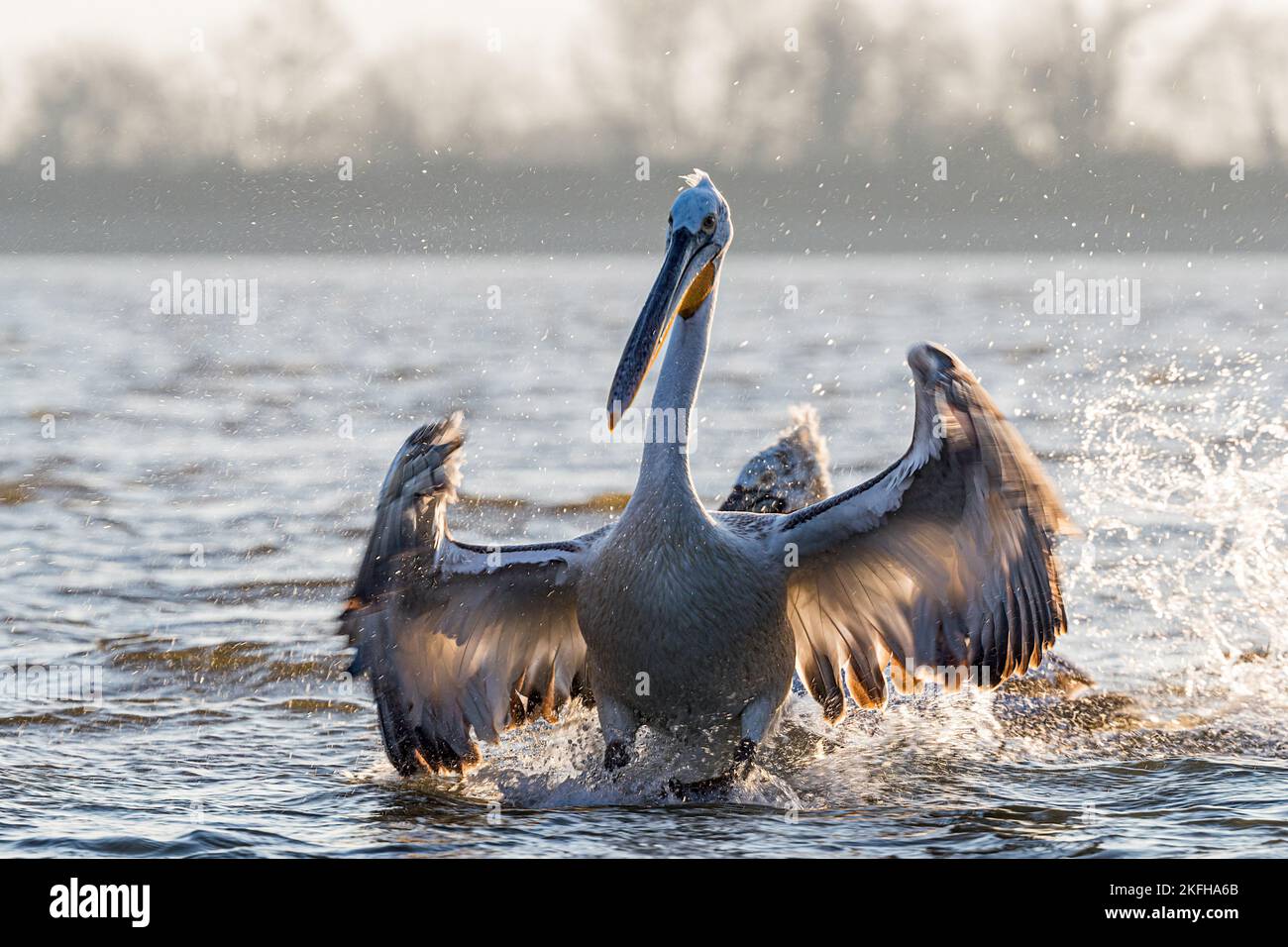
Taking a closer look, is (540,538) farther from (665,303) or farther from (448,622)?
(665,303)

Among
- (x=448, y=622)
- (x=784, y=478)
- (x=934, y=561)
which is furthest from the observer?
(x=784, y=478)

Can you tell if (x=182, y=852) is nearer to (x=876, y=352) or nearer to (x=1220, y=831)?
(x=1220, y=831)

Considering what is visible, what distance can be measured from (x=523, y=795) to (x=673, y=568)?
115 centimetres

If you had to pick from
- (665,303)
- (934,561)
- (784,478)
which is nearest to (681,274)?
(665,303)

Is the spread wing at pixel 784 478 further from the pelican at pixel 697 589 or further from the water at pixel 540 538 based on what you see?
the pelican at pixel 697 589

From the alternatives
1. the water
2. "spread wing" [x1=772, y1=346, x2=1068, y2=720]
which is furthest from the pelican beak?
the water

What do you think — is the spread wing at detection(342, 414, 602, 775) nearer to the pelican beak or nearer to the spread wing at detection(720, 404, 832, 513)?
the pelican beak

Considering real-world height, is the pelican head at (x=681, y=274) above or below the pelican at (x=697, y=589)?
above

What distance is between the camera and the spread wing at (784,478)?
8117 mm

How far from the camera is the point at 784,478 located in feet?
26.8

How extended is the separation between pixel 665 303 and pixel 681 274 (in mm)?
166

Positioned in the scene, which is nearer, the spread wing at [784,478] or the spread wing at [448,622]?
the spread wing at [448,622]

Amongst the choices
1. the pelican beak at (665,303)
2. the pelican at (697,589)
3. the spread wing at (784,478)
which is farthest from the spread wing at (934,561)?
the spread wing at (784,478)

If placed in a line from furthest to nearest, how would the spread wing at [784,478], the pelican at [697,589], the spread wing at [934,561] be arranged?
the spread wing at [784,478] < the pelican at [697,589] < the spread wing at [934,561]
